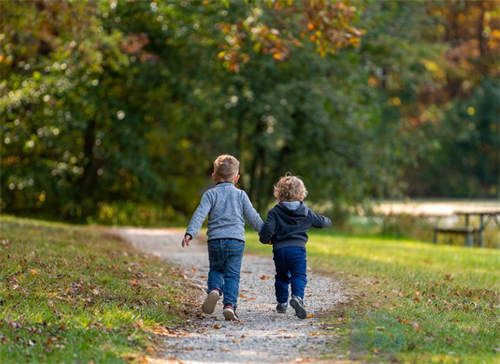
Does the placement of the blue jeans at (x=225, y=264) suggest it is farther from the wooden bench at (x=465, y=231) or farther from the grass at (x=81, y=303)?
the wooden bench at (x=465, y=231)

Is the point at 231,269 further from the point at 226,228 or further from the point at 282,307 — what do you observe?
the point at 282,307

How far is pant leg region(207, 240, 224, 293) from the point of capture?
8664mm

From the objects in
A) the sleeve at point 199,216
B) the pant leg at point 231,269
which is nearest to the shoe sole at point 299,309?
the pant leg at point 231,269

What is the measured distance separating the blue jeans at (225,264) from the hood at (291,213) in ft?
1.71

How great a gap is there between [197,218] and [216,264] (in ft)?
1.73

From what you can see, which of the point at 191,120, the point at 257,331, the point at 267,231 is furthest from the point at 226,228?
the point at 191,120

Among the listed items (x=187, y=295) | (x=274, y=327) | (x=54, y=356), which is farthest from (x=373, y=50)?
(x=54, y=356)

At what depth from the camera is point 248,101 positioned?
83.0ft

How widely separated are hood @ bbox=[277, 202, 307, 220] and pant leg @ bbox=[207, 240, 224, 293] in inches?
26.8

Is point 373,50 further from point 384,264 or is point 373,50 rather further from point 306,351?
point 306,351

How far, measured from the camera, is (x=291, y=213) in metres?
8.78

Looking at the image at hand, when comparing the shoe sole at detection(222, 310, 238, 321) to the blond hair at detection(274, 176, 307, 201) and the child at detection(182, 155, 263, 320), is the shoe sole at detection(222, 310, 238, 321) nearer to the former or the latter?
the child at detection(182, 155, 263, 320)

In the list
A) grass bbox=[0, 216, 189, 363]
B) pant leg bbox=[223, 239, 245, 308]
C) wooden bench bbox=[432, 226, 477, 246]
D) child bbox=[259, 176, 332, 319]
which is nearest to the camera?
grass bbox=[0, 216, 189, 363]

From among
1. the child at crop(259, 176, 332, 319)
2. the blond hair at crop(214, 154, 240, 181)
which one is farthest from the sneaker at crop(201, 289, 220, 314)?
the blond hair at crop(214, 154, 240, 181)
